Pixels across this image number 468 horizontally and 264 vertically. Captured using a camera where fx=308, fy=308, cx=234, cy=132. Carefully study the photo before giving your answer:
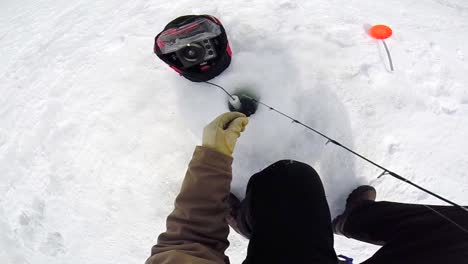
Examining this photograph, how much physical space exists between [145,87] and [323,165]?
124 centimetres

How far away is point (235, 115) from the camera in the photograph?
59.7 inches

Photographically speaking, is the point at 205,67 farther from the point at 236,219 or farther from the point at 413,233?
the point at 413,233

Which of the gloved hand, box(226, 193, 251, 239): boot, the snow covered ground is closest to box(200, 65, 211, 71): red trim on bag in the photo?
the snow covered ground

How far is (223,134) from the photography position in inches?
53.2

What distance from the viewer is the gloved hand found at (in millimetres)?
1346

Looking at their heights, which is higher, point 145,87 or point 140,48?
point 140,48

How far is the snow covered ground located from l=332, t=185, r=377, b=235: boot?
10 centimetres

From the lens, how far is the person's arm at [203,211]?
1.05m

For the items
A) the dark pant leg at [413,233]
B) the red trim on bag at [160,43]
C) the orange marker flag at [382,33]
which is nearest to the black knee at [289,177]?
the dark pant leg at [413,233]

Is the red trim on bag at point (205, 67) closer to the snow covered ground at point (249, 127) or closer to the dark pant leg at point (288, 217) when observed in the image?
the snow covered ground at point (249, 127)

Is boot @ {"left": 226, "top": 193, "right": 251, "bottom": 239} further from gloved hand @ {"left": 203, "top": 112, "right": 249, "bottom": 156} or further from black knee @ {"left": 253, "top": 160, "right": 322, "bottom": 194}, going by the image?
gloved hand @ {"left": 203, "top": 112, "right": 249, "bottom": 156}

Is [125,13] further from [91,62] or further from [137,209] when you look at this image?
[137,209]

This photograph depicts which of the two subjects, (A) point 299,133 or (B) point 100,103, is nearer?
(A) point 299,133

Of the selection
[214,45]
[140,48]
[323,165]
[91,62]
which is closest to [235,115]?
[214,45]
